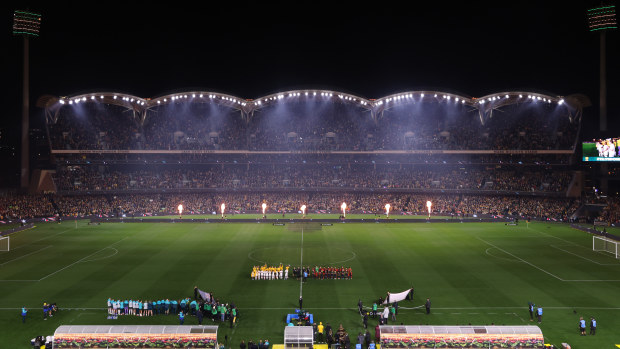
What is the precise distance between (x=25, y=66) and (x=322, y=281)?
69332 millimetres

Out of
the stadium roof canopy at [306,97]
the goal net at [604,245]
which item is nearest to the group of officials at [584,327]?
the goal net at [604,245]

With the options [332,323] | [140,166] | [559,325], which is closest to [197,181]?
[140,166]

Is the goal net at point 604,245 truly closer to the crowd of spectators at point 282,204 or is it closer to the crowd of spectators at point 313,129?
the crowd of spectators at point 282,204

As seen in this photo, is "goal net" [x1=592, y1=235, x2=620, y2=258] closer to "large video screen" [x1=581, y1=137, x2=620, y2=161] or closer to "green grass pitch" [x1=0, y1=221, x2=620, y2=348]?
"green grass pitch" [x1=0, y1=221, x2=620, y2=348]

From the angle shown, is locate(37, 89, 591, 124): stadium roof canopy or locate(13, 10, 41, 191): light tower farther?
locate(37, 89, 591, 124): stadium roof canopy

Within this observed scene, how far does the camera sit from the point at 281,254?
4575 centimetres

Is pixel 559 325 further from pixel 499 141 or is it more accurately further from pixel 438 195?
pixel 499 141

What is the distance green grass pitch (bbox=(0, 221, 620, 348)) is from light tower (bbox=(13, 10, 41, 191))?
71.3 ft

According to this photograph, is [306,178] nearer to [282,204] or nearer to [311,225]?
[282,204]

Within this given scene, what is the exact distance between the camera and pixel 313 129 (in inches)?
3674

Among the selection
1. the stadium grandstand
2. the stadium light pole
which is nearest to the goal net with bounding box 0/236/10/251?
the stadium grandstand

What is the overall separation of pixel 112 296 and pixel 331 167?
6309 cm

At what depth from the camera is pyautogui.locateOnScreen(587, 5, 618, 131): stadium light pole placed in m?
73.5

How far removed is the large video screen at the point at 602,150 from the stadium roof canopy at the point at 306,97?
470 inches
